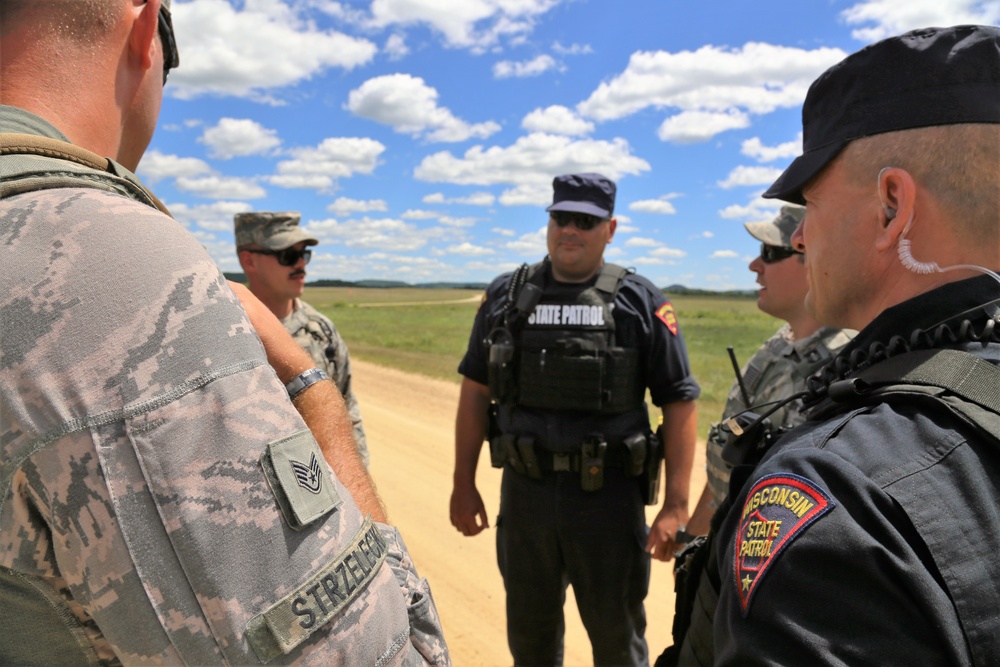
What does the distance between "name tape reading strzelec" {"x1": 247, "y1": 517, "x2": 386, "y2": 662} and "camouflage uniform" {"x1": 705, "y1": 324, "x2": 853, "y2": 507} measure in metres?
2.15

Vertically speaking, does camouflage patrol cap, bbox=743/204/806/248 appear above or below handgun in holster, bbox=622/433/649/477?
above

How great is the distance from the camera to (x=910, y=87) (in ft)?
4.25

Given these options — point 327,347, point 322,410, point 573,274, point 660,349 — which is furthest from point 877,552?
point 327,347

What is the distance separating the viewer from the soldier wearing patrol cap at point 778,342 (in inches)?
119

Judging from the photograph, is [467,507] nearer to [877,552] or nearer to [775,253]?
[775,253]

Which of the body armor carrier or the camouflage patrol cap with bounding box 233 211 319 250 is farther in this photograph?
the camouflage patrol cap with bounding box 233 211 319 250

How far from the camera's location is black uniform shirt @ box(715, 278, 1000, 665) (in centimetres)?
96

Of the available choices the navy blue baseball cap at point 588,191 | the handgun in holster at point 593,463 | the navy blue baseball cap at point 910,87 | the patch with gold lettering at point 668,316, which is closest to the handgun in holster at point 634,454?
the handgun in holster at point 593,463

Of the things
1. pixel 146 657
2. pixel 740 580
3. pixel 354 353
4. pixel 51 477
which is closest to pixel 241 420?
pixel 51 477

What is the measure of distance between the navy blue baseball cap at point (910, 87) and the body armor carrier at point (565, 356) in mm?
1961

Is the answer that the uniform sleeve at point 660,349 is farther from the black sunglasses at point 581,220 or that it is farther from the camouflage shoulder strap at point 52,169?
the camouflage shoulder strap at point 52,169

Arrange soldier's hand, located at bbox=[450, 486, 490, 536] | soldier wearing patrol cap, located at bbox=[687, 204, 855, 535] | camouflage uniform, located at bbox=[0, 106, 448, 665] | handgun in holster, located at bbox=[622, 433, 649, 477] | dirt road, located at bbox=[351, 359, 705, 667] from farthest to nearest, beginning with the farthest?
dirt road, located at bbox=[351, 359, 705, 667] < soldier's hand, located at bbox=[450, 486, 490, 536] < handgun in holster, located at bbox=[622, 433, 649, 477] < soldier wearing patrol cap, located at bbox=[687, 204, 855, 535] < camouflage uniform, located at bbox=[0, 106, 448, 665]

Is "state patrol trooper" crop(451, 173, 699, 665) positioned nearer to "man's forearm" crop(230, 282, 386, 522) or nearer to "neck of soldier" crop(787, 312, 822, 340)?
"neck of soldier" crop(787, 312, 822, 340)

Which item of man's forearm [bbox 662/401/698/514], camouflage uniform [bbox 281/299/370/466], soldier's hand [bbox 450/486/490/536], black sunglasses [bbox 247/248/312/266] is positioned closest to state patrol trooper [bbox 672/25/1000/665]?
man's forearm [bbox 662/401/698/514]
